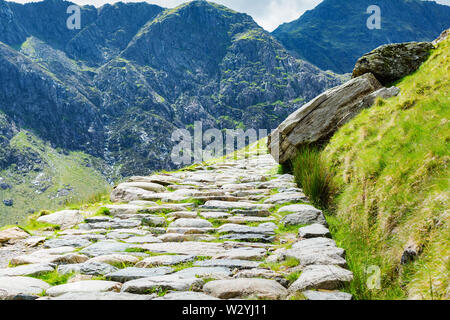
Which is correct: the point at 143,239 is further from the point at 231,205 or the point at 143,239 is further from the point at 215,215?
the point at 231,205

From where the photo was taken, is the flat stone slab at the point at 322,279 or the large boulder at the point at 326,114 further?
the large boulder at the point at 326,114

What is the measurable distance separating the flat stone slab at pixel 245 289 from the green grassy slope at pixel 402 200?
0.76m

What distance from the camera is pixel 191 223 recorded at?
20.6 feet

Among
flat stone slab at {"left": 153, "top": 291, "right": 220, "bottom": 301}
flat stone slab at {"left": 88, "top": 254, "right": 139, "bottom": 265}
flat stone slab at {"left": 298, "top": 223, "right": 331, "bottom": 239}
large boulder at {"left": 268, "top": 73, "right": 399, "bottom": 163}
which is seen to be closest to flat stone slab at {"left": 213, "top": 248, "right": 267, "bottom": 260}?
flat stone slab at {"left": 298, "top": 223, "right": 331, "bottom": 239}

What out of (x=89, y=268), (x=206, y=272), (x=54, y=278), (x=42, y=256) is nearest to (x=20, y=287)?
(x=54, y=278)

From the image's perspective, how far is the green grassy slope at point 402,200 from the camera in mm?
3107

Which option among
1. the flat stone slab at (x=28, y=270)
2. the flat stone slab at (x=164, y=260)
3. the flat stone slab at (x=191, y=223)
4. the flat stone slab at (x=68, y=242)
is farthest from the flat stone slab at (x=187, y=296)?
the flat stone slab at (x=191, y=223)

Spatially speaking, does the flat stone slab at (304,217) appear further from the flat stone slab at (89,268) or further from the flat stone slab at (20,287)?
the flat stone slab at (20,287)

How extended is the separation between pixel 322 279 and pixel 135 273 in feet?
7.00

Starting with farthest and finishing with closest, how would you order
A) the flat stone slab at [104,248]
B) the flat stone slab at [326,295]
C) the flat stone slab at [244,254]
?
the flat stone slab at [104,248]
the flat stone slab at [244,254]
the flat stone slab at [326,295]

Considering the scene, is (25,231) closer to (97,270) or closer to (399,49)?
(97,270)

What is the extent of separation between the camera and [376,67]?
12359 mm

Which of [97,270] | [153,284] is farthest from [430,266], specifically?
[97,270]
